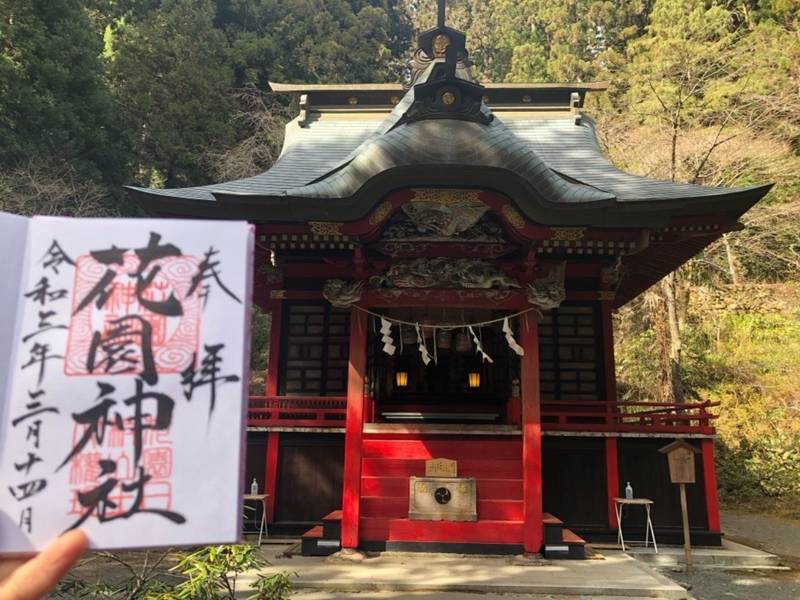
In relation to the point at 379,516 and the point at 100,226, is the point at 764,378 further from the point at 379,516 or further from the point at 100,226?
the point at 100,226

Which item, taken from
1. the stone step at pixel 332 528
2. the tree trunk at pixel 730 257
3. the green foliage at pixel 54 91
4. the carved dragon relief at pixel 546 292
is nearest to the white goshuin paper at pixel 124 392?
the stone step at pixel 332 528

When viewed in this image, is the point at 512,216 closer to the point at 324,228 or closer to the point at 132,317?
the point at 324,228

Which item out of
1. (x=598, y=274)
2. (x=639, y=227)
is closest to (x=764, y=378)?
(x=598, y=274)

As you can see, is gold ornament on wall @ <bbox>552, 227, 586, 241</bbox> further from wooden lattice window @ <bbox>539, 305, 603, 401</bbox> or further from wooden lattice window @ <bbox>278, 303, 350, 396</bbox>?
wooden lattice window @ <bbox>278, 303, 350, 396</bbox>

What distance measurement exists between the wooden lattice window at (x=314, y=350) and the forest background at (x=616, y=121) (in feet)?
33.7

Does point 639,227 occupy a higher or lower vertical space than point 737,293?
lower

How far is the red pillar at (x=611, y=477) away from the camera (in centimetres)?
853

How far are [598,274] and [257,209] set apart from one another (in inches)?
230

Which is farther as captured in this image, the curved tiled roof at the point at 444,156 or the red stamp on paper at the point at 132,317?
the curved tiled roof at the point at 444,156

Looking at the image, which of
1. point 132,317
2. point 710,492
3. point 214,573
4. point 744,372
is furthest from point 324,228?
point 744,372

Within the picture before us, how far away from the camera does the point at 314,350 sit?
387 inches

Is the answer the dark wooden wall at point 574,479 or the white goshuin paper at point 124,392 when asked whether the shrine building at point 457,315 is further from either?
the white goshuin paper at point 124,392

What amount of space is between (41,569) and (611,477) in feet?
28.5

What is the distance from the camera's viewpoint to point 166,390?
159 centimetres
